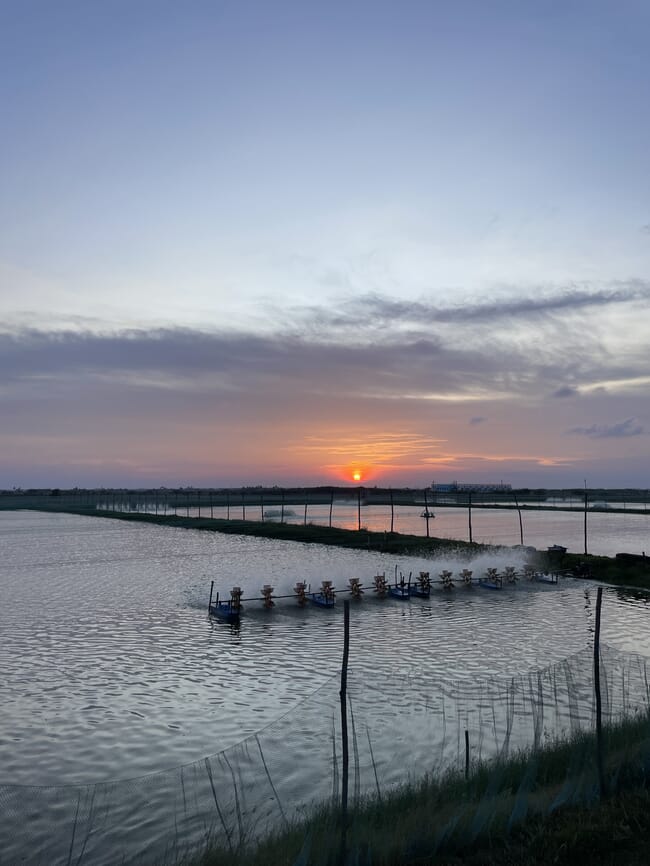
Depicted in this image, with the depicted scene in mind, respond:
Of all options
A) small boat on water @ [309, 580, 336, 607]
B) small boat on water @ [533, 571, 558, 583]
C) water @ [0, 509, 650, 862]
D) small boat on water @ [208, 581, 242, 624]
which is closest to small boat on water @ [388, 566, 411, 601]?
water @ [0, 509, 650, 862]

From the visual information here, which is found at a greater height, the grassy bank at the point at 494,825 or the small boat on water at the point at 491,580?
the grassy bank at the point at 494,825

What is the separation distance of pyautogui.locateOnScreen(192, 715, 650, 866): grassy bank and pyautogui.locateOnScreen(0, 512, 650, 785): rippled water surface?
136 inches

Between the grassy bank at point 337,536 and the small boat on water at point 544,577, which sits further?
the grassy bank at point 337,536

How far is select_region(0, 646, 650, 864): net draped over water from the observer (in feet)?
39.9

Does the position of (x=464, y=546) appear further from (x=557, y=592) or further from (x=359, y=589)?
(x=359, y=589)

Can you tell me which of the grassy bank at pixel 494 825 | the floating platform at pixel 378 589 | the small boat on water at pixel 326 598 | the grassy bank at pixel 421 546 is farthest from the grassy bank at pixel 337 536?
the grassy bank at pixel 494 825

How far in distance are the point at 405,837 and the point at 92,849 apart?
19.8 feet

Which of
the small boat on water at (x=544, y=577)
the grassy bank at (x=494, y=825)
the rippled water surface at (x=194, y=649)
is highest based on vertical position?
the grassy bank at (x=494, y=825)

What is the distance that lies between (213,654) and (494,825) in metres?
18.6

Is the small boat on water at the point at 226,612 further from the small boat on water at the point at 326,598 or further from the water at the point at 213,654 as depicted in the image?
the small boat on water at the point at 326,598

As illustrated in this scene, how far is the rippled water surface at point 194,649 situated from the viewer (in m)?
18.4

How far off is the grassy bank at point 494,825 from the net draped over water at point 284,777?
0.31 metres

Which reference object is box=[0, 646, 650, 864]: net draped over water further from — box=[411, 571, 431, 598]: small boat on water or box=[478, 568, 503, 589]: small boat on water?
box=[478, 568, 503, 589]: small boat on water

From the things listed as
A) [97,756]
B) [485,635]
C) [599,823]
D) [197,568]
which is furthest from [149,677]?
[197,568]
